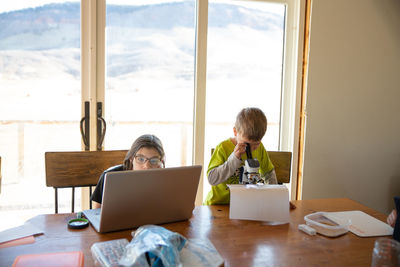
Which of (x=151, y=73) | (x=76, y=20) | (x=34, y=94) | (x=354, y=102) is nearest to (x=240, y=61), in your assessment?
(x=151, y=73)

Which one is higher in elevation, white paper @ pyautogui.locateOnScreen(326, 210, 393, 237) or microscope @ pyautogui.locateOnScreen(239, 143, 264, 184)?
microscope @ pyautogui.locateOnScreen(239, 143, 264, 184)

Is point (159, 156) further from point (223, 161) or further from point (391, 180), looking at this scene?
point (391, 180)

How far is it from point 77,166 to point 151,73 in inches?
45.3

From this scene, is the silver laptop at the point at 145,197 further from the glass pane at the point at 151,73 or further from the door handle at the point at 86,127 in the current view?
Result: the glass pane at the point at 151,73

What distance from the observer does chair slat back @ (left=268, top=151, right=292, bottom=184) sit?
2.12 metres

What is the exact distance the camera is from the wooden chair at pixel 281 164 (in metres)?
2.12

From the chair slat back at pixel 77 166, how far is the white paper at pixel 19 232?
0.49m

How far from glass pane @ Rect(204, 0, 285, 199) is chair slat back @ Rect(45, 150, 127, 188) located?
45.7 inches

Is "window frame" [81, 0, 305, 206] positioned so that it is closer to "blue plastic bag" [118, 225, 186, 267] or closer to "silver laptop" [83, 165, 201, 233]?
"silver laptop" [83, 165, 201, 233]

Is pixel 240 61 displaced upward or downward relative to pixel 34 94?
upward

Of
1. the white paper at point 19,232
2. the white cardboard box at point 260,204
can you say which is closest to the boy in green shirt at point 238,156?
the white cardboard box at point 260,204

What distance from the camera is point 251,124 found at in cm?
178

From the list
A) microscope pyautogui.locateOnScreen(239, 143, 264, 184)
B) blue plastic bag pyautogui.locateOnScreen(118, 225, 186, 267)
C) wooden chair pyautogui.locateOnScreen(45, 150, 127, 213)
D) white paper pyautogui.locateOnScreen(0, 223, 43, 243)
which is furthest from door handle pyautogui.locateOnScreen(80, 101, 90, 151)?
blue plastic bag pyautogui.locateOnScreen(118, 225, 186, 267)

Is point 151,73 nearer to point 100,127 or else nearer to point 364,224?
point 100,127
